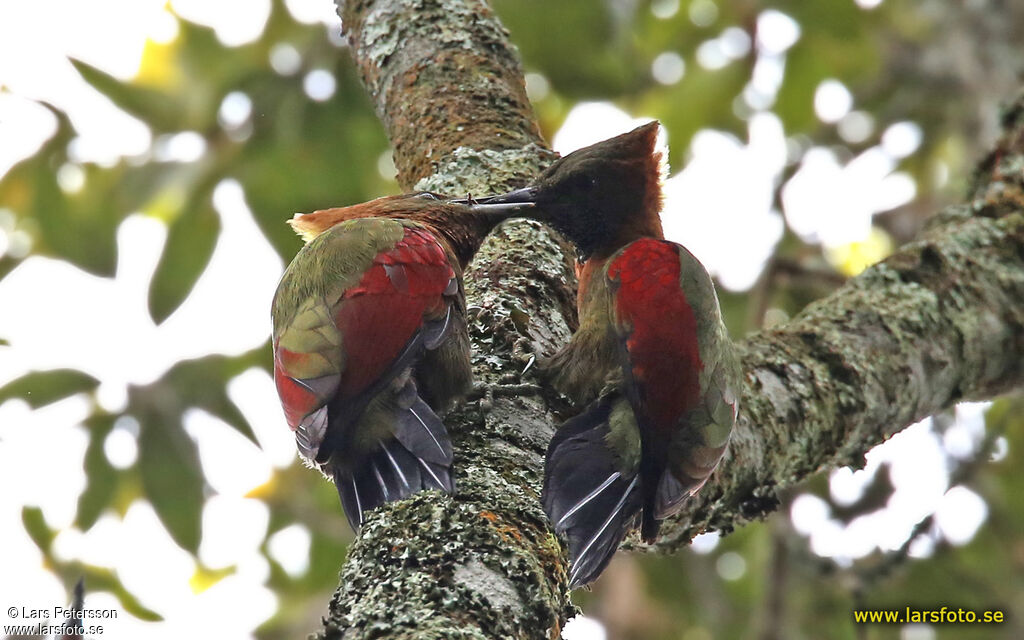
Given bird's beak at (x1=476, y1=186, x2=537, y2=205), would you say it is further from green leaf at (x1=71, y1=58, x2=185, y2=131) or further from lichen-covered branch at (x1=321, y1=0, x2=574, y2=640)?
green leaf at (x1=71, y1=58, x2=185, y2=131)

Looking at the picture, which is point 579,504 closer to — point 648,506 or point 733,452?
point 648,506

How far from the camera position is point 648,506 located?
109 inches

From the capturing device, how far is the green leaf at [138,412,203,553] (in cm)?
491

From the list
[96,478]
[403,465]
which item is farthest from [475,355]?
[96,478]

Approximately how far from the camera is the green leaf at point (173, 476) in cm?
491

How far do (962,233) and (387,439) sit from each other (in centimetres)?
230

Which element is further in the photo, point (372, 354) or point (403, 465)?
point (372, 354)

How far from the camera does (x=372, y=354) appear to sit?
272cm

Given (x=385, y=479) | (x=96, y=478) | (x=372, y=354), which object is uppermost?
(x=372, y=354)

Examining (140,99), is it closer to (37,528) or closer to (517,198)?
(37,528)

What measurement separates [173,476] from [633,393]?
111 inches

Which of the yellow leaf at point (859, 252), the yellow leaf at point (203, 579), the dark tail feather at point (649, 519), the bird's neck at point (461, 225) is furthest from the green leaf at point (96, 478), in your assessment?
the yellow leaf at point (859, 252)

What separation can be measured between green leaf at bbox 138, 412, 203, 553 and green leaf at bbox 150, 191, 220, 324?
0.60 meters

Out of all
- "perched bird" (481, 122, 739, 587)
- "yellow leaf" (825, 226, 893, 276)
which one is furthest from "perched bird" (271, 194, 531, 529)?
"yellow leaf" (825, 226, 893, 276)
